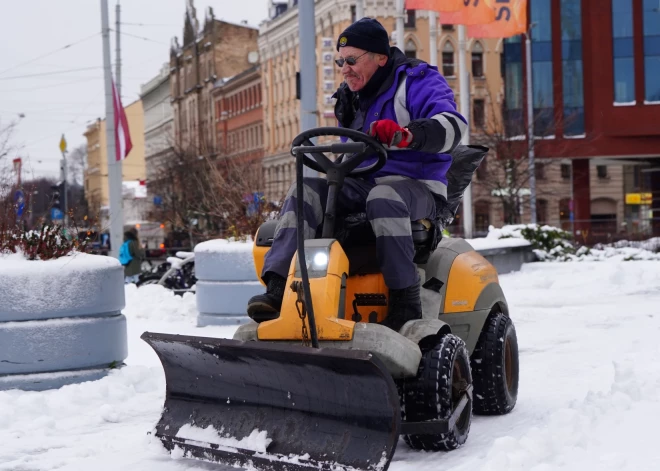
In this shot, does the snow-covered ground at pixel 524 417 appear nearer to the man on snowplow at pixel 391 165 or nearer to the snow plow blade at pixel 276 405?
the snow plow blade at pixel 276 405

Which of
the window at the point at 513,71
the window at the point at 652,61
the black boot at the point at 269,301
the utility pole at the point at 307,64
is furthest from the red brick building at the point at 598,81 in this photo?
the black boot at the point at 269,301

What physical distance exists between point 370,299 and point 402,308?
20cm

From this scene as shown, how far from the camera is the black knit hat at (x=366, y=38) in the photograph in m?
5.71

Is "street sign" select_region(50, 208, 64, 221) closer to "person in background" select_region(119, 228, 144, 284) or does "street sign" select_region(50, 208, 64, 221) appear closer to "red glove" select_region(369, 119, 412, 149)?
"person in background" select_region(119, 228, 144, 284)

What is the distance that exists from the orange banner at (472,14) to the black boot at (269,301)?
1967cm

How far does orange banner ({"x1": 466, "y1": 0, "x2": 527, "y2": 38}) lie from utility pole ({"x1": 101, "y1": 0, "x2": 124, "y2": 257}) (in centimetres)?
876

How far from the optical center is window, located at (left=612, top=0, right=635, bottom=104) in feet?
189

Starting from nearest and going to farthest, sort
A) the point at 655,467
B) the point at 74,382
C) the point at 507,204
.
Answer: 1. the point at 655,467
2. the point at 74,382
3. the point at 507,204

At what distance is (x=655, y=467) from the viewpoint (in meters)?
4.43

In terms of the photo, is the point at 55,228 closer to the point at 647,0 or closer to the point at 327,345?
the point at 327,345

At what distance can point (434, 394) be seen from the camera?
4957 mm

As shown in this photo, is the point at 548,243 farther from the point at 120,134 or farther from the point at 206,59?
the point at 206,59

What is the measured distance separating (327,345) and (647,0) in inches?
2246

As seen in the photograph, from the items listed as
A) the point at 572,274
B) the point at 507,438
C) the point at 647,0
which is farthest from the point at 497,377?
the point at 647,0
